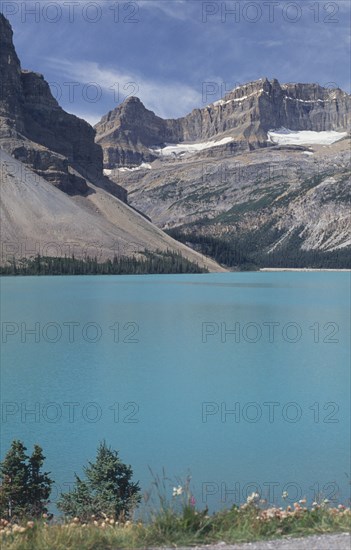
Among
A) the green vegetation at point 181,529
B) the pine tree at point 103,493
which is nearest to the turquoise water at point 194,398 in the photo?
the pine tree at point 103,493

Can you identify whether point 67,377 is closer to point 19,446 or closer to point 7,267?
point 19,446

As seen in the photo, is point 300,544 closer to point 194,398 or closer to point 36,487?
point 36,487

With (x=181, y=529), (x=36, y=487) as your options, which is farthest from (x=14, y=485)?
(x=181, y=529)

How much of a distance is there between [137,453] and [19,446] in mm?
7776

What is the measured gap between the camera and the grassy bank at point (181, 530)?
25.3 ft

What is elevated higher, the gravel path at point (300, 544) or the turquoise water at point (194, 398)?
the gravel path at point (300, 544)

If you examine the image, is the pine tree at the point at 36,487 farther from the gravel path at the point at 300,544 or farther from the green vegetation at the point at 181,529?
the gravel path at the point at 300,544

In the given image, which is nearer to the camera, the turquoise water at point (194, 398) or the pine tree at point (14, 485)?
the pine tree at point (14, 485)

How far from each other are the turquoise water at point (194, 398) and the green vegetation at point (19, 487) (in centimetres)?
234

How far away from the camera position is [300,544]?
25.5ft

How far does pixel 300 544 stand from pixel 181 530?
169 cm

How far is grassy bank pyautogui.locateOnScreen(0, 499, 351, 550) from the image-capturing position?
773cm

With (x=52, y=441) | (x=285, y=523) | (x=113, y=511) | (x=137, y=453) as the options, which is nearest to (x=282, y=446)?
(x=137, y=453)

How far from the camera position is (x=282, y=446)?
24.1 meters
